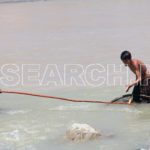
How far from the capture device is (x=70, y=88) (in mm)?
7859

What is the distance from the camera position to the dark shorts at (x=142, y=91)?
657cm

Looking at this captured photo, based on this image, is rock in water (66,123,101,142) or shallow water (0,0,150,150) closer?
rock in water (66,123,101,142)

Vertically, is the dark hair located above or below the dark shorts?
above

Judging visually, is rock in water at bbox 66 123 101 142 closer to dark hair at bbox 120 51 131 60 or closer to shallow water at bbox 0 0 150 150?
shallow water at bbox 0 0 150 150

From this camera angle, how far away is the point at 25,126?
604 cm

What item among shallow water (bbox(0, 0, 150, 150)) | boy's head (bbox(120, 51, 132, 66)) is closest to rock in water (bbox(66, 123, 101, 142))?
shallow water (bbox(0, 0, 150, 150))

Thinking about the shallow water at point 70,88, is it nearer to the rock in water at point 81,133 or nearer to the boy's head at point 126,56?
the rock in water at point 81,133

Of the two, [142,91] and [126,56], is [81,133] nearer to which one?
[126,56]

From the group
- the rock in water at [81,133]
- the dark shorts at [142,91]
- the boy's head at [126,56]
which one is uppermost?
the boy's head at [126,56]

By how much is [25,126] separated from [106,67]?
3367 mm

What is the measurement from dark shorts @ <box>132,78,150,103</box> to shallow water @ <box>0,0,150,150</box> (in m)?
0.13

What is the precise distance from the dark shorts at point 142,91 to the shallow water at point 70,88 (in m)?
0.13

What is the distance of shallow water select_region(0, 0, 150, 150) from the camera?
5500mm

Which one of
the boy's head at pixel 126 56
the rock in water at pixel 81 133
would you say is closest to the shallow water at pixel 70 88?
the rock in water at pixel 81 133
